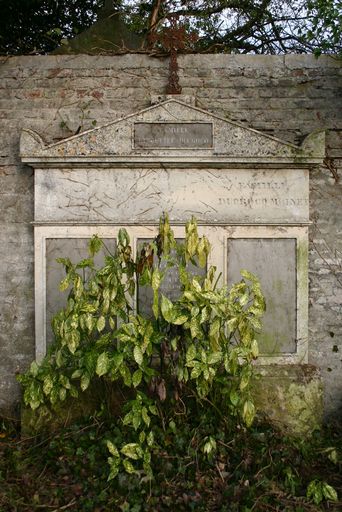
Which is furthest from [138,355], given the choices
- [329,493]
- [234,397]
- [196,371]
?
[329,493]

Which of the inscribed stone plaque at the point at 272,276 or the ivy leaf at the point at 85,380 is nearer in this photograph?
the ivy leaf at the point at 85,380

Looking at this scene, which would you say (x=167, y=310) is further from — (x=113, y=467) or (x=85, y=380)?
(x=113, y=467)

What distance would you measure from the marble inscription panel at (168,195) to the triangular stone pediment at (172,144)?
11 cm

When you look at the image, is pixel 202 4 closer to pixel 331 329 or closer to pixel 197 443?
pixel 331 329

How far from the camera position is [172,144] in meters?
4.22

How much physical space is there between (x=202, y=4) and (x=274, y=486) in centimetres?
726

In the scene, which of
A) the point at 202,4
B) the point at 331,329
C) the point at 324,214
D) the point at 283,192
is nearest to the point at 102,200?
the point at 283,192

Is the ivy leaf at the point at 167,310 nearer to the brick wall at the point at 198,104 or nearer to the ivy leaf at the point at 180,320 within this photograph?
the ivy leaf at the point at 180,320

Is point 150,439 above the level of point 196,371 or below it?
below

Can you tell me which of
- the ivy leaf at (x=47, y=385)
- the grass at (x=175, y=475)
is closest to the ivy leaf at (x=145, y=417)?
the grass at (x=175, y=475)

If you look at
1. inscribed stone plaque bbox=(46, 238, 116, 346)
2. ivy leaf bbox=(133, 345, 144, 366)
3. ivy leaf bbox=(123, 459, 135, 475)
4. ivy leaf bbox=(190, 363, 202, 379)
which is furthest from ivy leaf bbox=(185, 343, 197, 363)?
inscribed stone plaque bbox=(46, 238, 116, 346)

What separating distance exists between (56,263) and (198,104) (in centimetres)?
183

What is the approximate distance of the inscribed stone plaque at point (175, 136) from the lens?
422 centimetres

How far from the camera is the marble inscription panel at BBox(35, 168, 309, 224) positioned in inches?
166
